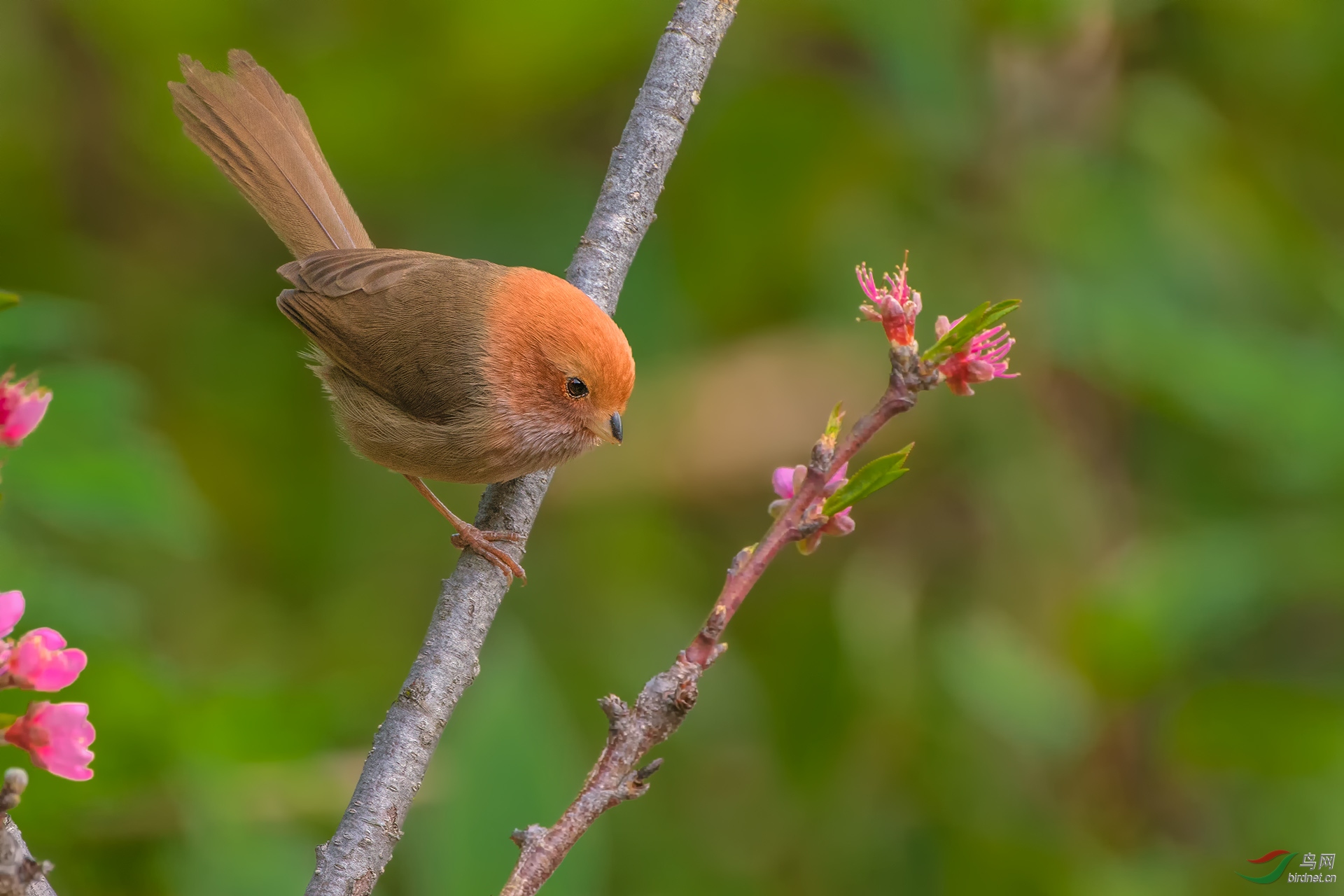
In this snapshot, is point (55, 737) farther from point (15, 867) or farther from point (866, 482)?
point (866, 482)

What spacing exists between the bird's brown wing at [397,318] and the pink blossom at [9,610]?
7.84 feet

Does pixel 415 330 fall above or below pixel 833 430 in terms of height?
above

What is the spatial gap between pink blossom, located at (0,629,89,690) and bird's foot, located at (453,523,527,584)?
1.40 m

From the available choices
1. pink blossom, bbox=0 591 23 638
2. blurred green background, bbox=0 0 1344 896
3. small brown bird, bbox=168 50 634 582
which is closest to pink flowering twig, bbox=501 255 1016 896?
pink blossom, bbox=0 591 23 638

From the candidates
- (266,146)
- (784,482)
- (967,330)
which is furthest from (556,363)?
(967,330)

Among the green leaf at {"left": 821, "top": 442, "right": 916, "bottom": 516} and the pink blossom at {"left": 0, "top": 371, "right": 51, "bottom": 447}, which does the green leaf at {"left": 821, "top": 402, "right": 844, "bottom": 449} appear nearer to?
the green leaf at {"left": 821, "top": 442, "right": 916, "bottom": 516}

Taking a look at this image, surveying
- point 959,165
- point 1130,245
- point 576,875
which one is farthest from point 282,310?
point 1130,245

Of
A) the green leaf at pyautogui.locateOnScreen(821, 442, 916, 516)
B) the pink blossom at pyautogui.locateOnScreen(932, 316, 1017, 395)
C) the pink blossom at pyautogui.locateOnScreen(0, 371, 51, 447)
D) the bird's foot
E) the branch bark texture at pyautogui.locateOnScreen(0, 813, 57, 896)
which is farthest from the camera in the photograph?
the bird's foot

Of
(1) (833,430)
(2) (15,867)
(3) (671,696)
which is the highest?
(1) (833,430)

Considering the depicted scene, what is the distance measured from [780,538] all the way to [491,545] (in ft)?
4.75

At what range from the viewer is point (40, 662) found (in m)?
1.27

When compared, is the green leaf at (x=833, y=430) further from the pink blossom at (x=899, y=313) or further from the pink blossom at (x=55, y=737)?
the pink blossom at (x=55, y=737)

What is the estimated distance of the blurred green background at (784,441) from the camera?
11.2ft

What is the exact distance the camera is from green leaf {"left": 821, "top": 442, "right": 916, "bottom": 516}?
1568 millimetres
